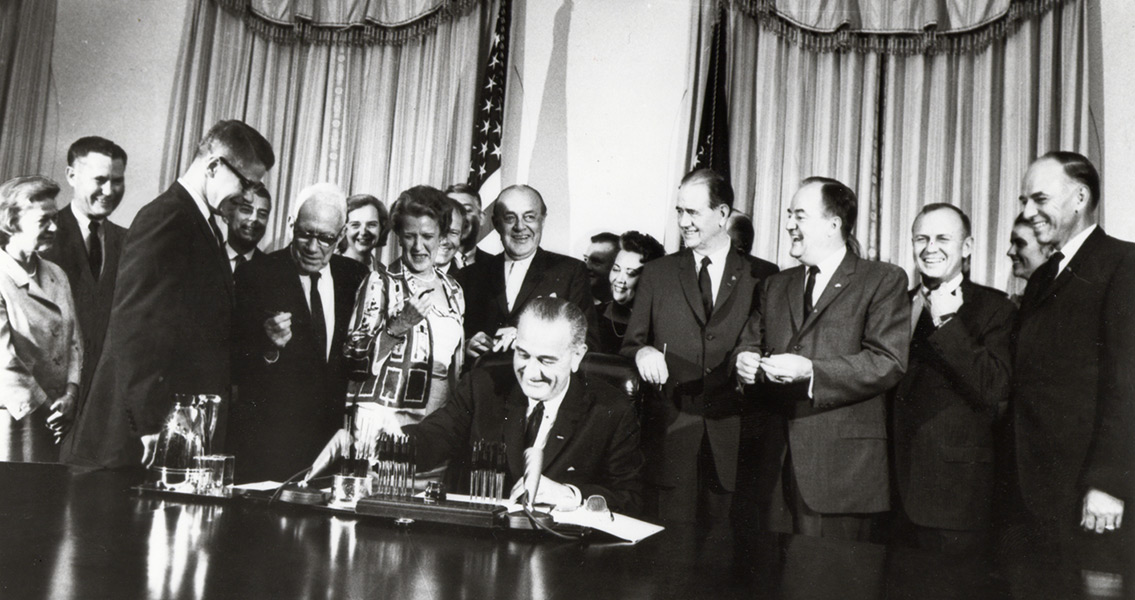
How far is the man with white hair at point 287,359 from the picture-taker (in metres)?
3.66

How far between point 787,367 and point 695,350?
544mm

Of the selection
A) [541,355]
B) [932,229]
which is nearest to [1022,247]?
[932,229]

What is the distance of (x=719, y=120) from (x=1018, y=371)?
6.41 feet

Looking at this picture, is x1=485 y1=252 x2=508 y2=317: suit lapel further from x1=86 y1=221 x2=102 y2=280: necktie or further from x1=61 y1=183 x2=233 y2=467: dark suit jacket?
x1=86 y1=221 x2=102 y2=280: necktie

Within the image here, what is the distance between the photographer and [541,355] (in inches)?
108

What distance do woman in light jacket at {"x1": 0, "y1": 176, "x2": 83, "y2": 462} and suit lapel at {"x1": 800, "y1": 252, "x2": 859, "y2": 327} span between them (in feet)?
10.3

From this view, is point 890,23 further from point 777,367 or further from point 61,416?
point 61,416

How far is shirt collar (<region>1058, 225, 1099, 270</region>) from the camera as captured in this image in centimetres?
283

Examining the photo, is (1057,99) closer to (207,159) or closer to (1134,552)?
(1134,552)

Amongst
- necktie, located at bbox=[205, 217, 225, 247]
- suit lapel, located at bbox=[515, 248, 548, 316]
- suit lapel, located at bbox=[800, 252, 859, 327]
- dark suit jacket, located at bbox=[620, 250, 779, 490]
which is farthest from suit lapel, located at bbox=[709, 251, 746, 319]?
necktie, located at bbox=[205, 217, 225, 247]

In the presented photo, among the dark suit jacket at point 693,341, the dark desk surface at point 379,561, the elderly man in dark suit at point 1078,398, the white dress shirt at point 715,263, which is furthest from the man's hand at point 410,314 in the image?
the elderly man in dark suit at point 1078,398

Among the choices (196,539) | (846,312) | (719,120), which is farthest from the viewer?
(719,120)

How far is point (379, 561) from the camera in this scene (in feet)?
4.71

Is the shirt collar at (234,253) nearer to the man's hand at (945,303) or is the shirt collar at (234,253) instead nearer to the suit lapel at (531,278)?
the suit lapel at (531,278)
